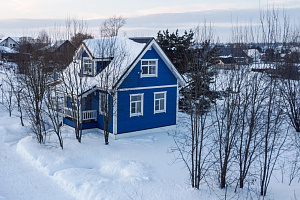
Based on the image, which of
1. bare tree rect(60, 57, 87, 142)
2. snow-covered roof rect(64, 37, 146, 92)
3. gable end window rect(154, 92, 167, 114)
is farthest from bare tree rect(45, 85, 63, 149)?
gable end window rect(154, 92, 167, 114)

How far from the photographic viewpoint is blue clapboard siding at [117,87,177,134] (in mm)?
16347

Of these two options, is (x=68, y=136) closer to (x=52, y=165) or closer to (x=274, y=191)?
(x=52, y=165)

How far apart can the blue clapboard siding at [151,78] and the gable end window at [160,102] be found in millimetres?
675

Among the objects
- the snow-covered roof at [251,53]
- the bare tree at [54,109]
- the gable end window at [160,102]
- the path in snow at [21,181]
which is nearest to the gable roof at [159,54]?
the gable end window at [160,102]

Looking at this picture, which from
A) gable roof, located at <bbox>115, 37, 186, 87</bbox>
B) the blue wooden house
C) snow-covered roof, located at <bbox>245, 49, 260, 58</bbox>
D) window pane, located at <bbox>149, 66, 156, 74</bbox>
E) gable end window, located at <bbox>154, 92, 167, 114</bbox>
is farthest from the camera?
gable end window, located at <bbox>154, 92, 167, 114</bbox>

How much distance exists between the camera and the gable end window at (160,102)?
17.8m

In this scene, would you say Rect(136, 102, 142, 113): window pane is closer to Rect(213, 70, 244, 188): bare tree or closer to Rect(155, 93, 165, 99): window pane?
Rect(155, 93, 165, 99): window pane

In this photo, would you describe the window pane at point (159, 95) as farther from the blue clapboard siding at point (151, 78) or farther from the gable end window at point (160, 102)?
the blue clapboard siding at point (151, 78)

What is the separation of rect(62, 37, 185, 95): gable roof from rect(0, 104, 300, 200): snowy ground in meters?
3.24

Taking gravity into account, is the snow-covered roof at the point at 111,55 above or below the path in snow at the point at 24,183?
above

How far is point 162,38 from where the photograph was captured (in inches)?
979

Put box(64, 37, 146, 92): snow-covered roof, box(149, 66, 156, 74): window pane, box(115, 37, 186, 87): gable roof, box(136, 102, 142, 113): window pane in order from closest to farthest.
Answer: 1. box(64, 37, 146, 92): snow-covered roof
2. box(115, 37, 186, 87): gable roof
3. box(136, 102, 142, 113): window pane
4. box(149, 66, 156, 74): window pane

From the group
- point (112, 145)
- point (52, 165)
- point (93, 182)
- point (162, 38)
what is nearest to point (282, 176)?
point (93, 182)

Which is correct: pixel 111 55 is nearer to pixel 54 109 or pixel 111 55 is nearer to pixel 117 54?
pixel 117 54
